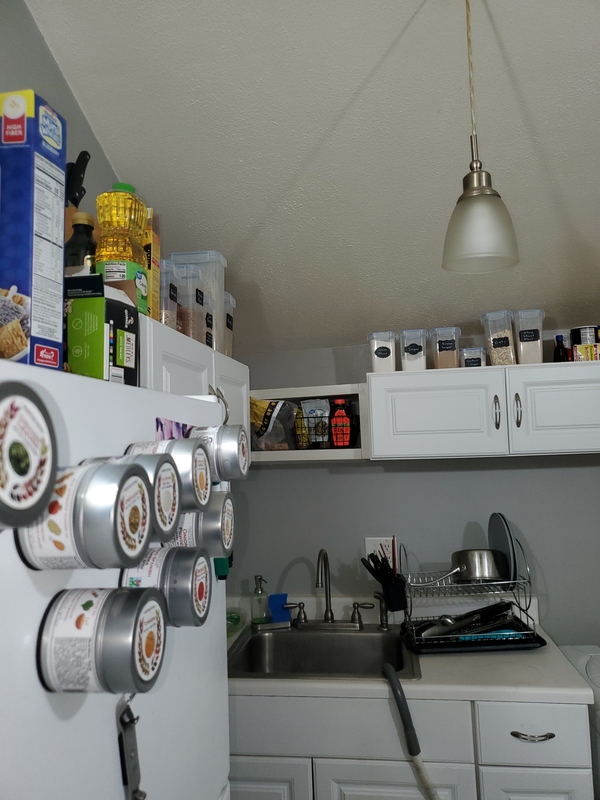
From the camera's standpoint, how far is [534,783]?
6.17 feet

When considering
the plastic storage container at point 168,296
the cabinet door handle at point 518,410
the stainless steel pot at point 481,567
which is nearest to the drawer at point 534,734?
the stainless steel pot at point 481,567

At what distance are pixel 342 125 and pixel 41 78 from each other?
2.45 ft

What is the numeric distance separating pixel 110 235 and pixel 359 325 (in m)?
1.42

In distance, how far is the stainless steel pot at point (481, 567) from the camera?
2320mm

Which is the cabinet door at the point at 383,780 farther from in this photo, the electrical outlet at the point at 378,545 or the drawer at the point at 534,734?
the electrical outlet at the point at 378,545

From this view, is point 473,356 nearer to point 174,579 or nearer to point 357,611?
point 357,611

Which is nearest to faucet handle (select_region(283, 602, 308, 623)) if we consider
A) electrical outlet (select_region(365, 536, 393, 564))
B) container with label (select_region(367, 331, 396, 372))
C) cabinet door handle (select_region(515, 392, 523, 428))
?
electrical outlet (select_region(365, 536, 393, 564))

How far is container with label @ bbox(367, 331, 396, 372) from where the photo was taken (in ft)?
7.55

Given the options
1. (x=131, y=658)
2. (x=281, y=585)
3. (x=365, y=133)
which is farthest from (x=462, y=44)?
(x=281, y=585)

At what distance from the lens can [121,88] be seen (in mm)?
1621

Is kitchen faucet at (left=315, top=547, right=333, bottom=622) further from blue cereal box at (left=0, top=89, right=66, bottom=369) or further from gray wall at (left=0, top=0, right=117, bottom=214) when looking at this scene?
blue cereal box at (left=0, top=89, right=66, bottom=369)

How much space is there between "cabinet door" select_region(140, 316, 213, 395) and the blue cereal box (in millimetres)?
439

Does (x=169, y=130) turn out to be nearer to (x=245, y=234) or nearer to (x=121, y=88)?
(x=121, y=88)

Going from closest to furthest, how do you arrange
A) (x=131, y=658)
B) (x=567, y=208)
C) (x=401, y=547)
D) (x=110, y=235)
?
(x=131, y=658) < (x=110, y=235) < (x=567, y=208) < (x=401, y=547)
